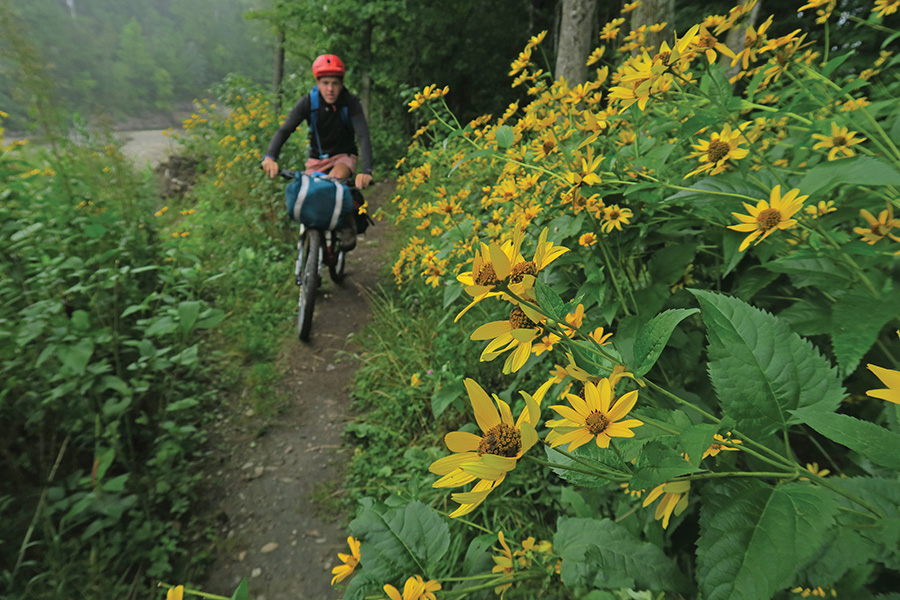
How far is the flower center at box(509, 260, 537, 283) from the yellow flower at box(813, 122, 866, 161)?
943 millimetres

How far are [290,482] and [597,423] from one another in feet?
7.09

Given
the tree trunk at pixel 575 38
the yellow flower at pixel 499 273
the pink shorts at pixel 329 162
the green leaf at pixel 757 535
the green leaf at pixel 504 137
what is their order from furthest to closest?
the tree trunk at pixel 575 38, the pink shorts at pixel 329 162, the green leaf at pixel 504 137, the yellow flower at pixel 499 273, the green leaf at pixel 757 535

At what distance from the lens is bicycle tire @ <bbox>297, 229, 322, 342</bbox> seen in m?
3.17

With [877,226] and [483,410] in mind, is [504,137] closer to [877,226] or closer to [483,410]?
[877,226]

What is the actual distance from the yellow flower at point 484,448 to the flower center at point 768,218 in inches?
26.0

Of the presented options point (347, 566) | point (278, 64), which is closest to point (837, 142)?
point (347, 566)

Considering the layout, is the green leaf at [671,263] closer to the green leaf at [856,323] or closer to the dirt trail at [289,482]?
the green leaf at [856,323]

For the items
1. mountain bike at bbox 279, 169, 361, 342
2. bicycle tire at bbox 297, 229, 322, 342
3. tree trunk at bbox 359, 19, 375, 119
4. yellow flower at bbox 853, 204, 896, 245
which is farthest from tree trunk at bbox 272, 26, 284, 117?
yellow flower at bbox 853, 204, 896, 245

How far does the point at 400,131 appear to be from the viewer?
10.6 m

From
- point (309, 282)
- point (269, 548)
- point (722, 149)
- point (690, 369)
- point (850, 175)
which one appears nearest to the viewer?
point (850, 175)

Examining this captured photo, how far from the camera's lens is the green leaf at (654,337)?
567mm

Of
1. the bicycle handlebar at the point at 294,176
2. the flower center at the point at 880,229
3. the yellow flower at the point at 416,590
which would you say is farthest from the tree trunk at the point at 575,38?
the yellow flower at the point at 416,590

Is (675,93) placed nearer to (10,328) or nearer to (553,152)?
(553,152)

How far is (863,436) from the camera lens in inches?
20.1
